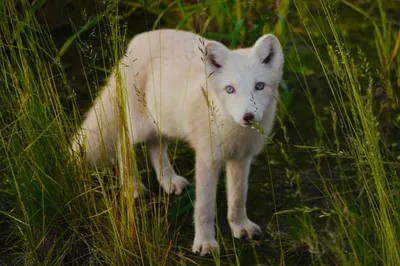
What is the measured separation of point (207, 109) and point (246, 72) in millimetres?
377

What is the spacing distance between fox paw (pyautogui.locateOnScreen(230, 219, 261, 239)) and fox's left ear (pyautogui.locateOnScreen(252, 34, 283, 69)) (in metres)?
0.83

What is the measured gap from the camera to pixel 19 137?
3734mm

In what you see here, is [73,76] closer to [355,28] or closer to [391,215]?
[355,28]

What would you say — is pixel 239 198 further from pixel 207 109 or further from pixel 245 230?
pixel 207 109

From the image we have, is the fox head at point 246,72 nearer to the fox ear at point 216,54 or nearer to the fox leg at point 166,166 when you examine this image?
the fox ear at point 216,54

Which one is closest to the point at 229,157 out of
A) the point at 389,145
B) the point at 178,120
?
the point at 178,120

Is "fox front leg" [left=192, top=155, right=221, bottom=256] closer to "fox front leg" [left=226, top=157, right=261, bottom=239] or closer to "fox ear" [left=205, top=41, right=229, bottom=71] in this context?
"fox front leg" [left=226, top=157, right=261, bottom=239]

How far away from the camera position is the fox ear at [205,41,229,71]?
388cm

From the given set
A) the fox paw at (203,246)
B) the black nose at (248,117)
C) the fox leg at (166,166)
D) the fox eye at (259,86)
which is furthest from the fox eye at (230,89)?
the fox leg at (166,166)

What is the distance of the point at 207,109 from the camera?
4133mm

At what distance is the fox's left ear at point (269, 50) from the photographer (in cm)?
387

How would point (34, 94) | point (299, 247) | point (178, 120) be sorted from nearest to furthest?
point (34, 94) → point (299, 247) → point (178, 120)

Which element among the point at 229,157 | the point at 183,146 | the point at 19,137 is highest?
the point at 19,137

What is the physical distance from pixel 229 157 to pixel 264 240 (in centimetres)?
43
